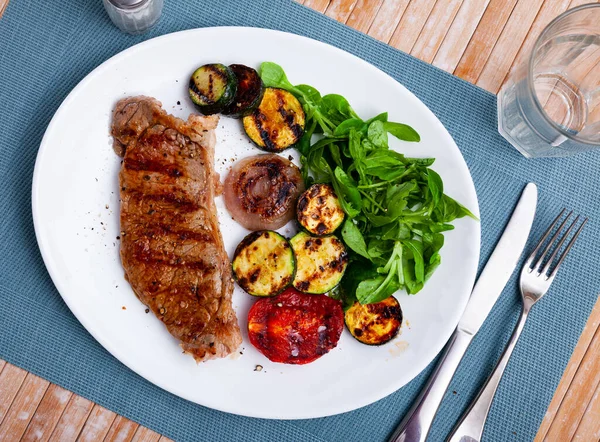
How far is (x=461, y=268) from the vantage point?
295cm

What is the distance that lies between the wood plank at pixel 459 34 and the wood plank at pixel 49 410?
3.02 meters

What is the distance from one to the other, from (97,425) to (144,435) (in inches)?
11.0

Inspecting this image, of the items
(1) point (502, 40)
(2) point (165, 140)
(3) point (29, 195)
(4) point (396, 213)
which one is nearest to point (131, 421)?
(3) point (29, 195)

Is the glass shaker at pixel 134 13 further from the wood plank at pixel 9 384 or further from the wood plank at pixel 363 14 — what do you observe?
the wood plank at pixel 9 384

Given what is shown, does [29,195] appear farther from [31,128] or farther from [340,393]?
[340,393]

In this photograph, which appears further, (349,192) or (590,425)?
(590,425)

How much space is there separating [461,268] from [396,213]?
0.57 m

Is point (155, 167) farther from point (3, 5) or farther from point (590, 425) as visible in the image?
point (590, 425)

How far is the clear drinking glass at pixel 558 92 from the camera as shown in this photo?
2875mm

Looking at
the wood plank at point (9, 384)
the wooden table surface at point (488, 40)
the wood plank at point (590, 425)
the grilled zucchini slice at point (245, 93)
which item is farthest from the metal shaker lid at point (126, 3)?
the wood plank at point (590, 425)

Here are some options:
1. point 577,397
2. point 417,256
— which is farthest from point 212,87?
point 577,397

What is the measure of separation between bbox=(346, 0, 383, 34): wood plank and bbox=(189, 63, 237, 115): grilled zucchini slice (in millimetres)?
891

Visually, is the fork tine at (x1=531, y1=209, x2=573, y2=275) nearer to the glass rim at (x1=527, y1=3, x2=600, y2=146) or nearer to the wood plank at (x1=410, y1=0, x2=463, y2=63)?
the glass rim at (x1=527, y1=3, x2=600, y2=146)

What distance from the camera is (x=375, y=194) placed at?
2.86 m
